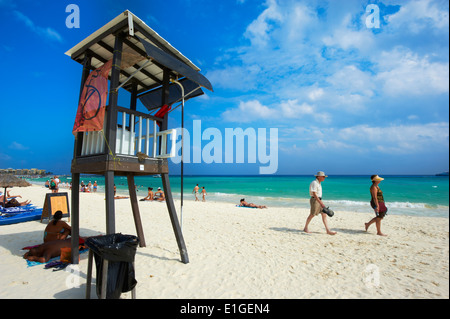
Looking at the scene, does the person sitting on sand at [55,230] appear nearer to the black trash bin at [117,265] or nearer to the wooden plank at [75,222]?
the wooden plank at [75,222]

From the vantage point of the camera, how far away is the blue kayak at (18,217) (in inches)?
328

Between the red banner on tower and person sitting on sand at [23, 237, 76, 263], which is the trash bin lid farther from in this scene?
person sitting on sand at [23, 237, 76, 263]

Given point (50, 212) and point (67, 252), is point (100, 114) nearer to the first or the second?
point (67, 252)

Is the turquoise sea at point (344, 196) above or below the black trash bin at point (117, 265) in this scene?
below

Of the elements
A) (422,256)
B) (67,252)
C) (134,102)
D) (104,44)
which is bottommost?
(422,256)

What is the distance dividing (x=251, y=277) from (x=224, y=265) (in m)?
0.79

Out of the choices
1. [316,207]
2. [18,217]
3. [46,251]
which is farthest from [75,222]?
[316,207]

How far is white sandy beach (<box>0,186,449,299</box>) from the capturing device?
3.79 m

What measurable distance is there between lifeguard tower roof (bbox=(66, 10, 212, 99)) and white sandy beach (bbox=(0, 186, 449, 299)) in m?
3.89

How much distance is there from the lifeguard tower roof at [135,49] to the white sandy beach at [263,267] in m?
3.89

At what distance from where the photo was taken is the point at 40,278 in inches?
160

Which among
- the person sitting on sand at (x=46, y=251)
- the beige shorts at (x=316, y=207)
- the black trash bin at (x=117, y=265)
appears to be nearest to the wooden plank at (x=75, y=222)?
the person sitting on sand at (x=46, y=251)
